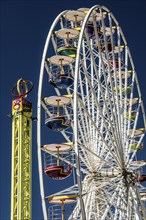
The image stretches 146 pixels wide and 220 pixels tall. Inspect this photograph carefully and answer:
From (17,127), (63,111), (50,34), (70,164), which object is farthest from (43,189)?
(17,127)

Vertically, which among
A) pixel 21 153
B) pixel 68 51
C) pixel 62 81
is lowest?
pixel 21 153

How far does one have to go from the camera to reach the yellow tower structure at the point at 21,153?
165 feet

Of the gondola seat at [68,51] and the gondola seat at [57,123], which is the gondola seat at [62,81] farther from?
the gondola seat at [57,123]

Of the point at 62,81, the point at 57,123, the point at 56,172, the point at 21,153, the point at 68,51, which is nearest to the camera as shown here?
the point at 56,172

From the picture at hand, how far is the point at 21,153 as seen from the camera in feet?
169

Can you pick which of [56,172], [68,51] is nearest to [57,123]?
[56,172]

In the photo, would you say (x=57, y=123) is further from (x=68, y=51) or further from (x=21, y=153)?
(x=21, y=153)

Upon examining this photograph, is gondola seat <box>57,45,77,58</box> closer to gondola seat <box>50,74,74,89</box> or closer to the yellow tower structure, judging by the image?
gondola seat <box>50,74,74,89</box>

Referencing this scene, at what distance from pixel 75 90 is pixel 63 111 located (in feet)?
16.7

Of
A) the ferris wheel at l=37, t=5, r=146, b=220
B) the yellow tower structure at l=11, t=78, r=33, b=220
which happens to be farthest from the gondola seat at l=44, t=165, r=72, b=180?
the yellow tower structure at l=11, t=78, r=33, b=220

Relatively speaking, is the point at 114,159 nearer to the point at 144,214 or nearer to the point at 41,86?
the point at 144,214

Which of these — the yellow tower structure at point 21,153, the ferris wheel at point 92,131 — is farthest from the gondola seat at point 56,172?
the yellow tower structure at point 21,153

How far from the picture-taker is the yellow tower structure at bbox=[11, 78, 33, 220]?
1983 inches

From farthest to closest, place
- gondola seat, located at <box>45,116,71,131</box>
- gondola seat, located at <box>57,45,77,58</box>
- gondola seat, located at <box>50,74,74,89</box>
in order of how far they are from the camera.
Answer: gondola seat, located at <box>57,45,77,58</box> → gondola seat, located at <box>50,74,74,89</box> → gondola seat, located at <box>45,116,71,131</box>
